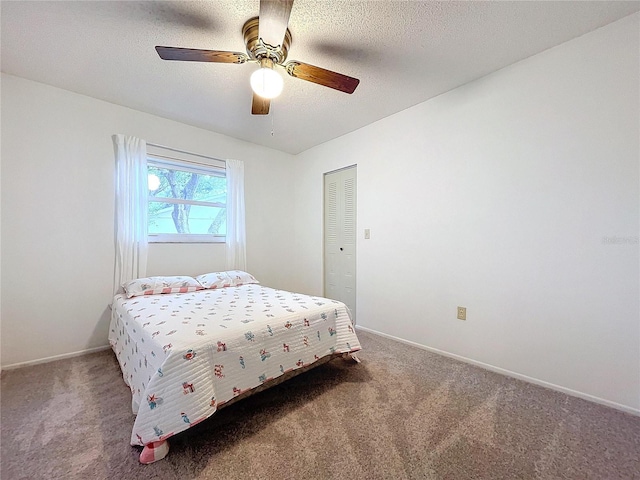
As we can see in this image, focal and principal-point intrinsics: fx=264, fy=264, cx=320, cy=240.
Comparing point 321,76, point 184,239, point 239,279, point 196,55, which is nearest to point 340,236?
point 239,279

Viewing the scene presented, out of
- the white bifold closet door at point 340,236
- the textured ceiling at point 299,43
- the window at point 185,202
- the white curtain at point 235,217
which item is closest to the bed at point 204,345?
the window at point 185,202

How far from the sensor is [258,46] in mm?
1625

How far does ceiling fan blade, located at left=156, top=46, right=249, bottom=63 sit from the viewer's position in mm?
1539

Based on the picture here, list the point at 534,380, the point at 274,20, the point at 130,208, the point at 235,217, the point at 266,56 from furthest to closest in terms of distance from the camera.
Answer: the point at 235,217
the point at 130,208
the point at 534,380
the point at 266,56
the point at 274,20

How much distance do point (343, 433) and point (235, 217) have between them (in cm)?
273

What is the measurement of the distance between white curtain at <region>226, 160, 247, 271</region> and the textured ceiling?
90cm

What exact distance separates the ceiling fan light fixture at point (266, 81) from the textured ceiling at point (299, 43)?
32 centimetres

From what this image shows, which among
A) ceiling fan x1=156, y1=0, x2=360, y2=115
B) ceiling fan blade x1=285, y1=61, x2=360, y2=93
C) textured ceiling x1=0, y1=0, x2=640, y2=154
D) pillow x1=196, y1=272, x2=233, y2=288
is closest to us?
ceiling fan x1=156, y1=0, x2=360, y2=115

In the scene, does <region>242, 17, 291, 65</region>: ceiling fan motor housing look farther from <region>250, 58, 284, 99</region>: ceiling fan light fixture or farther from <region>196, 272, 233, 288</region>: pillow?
<region>196, 272, 233, 288</region>: pillow

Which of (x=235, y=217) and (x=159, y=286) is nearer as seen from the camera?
(x=159, y=286)

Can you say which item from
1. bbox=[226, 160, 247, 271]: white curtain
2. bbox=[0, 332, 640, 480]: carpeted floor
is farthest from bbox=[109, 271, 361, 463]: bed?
bbox=[226, 160, 247, 271]: white curtain

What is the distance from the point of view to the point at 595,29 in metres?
1.73

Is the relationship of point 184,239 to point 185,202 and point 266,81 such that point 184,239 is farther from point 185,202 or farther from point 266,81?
point 266,81

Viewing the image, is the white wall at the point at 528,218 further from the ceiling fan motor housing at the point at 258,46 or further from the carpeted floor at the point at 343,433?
the ceiling fan motor housing at the point at 258,46
